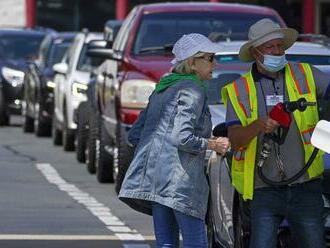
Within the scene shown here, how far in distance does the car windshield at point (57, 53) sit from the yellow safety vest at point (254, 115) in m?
Answer: 18.6

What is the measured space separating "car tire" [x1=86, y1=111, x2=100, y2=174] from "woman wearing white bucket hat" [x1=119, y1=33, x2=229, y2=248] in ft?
29.3

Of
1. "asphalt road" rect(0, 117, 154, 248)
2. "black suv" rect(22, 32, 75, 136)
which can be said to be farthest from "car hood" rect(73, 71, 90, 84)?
"black suv" rect(22, 32, 75, 136)

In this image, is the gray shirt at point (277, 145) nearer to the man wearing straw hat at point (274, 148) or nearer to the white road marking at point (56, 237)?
the man wearing straw hat at point (274, 148)

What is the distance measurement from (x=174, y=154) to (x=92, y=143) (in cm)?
955

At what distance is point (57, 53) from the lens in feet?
89.2

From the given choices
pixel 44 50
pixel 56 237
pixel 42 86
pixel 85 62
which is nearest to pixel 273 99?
pixel 56 237

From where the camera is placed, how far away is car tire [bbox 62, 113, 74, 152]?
21719mm

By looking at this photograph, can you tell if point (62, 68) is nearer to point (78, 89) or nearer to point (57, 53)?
point (78, 89)

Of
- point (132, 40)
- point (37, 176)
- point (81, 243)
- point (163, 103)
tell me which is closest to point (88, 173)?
point (37, 176)

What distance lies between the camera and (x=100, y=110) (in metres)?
17.8

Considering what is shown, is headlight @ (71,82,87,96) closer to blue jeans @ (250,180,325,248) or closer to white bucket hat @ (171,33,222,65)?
white bucket hat @ (171,33,222,65)

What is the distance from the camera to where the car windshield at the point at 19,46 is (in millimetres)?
30016

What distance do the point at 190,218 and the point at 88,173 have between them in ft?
33.7

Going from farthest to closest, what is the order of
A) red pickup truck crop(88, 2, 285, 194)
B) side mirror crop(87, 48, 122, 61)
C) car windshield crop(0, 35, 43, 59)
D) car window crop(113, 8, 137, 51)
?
car windshield crop(0, 35, 43, 59) → car window crop(113, 8, 137, 51) → side mirror crop(87, 48, 122, 61) → red pickup truck crop(88, 2, 285, 194)
